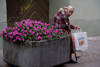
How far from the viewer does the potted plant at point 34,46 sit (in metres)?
3.72

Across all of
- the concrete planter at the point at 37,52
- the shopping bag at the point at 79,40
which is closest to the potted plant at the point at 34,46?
the concrete planter at the point at 37,52

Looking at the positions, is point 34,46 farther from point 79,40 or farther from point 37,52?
point 79,40

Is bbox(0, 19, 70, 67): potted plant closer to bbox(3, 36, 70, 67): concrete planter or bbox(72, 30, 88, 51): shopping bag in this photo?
bbox(3, 36, 70, 67): concrete planter

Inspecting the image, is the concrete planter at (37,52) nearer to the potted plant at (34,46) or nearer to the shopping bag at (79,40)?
the potted plant at (34,46)

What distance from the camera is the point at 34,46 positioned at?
145 inches

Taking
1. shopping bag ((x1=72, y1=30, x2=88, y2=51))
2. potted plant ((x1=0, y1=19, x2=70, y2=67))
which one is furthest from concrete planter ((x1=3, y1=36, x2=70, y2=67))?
shopping bag ((x1=72, y1=30, x2=88, y2=51))

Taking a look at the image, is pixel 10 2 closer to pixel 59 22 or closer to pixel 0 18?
pixel 0 18

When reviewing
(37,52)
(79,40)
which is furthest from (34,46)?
(79,40)

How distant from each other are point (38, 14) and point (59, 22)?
4163 millimetres

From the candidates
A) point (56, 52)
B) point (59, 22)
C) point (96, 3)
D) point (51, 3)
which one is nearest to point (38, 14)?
point (51, 3)

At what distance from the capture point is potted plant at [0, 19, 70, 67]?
3.72 m

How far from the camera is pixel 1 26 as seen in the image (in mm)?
6477

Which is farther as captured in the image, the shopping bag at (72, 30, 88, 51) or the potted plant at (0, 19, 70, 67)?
the shopping bag at (72, 30, 88, 51)

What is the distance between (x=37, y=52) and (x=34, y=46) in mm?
151
